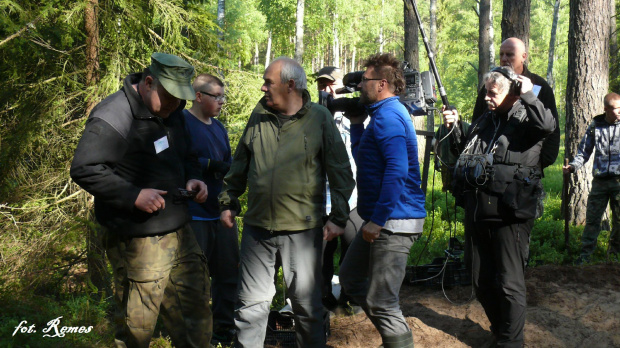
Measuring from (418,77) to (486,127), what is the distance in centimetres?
70

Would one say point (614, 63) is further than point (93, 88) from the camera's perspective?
Yes

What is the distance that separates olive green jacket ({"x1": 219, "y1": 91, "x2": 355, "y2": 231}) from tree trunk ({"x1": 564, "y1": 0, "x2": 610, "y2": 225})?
19.8ft

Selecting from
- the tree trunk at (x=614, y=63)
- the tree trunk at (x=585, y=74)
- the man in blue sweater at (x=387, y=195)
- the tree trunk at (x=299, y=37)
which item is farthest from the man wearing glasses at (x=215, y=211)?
the tree trunk at (x=299, y=37)

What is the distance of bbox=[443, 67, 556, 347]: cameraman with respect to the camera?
406 centimetres

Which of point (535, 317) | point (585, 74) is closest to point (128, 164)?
point (535, 317)

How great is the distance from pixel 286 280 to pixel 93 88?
11.5 ft

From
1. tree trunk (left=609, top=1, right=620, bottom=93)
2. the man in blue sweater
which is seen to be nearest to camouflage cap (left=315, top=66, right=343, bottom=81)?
the man in blue sweater

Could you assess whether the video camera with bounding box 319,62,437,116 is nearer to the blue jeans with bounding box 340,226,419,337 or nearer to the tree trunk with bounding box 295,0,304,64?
the blue jeans with bounding box 340,226,419,337

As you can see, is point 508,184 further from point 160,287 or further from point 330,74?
point 160,287

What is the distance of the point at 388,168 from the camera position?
372cm

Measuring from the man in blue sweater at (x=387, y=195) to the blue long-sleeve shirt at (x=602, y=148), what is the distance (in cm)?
407

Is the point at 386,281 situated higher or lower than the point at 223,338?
higher

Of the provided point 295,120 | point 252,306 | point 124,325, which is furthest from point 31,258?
point 295,120

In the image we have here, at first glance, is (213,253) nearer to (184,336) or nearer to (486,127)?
(184,336)
